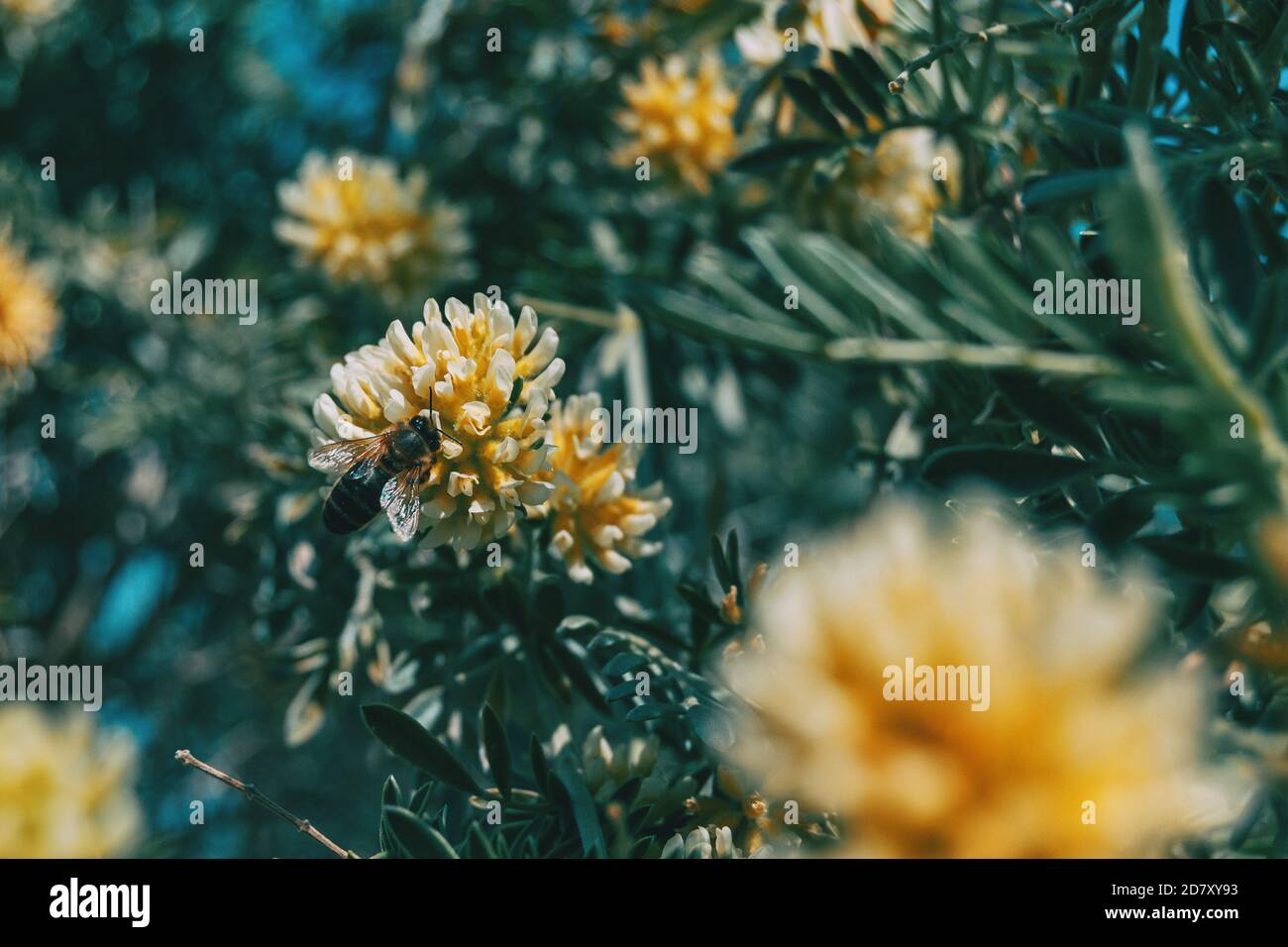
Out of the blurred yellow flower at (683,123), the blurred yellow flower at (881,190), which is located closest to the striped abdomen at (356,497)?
the blurred yellow flower at (881,190)

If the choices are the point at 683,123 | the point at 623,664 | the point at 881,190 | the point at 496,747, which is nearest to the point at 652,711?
the point at 623,664

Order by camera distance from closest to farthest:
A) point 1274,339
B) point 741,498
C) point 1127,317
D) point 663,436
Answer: point 1274,339, point 1127,317, point 663,436, point 741,498

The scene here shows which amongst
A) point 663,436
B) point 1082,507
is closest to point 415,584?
point 663,436

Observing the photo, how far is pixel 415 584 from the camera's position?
1.45 m

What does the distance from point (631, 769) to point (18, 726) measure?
700 mm

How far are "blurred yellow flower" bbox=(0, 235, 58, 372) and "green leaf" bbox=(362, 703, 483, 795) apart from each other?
5.93 ft

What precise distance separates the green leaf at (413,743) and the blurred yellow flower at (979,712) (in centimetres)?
63

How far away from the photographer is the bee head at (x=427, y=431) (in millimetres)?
1136

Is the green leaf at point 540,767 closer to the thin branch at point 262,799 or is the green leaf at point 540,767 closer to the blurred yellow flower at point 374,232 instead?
the thin branch at point 262,799

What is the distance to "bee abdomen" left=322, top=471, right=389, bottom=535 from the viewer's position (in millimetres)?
1231

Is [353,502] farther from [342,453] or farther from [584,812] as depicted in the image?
[584,812]

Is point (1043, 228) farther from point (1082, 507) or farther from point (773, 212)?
point (773, 212)

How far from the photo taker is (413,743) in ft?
3.61

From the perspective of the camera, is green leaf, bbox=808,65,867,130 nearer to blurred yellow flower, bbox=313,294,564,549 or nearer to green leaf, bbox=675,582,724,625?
blurred yellow flower, bbox=313,294,564,549
